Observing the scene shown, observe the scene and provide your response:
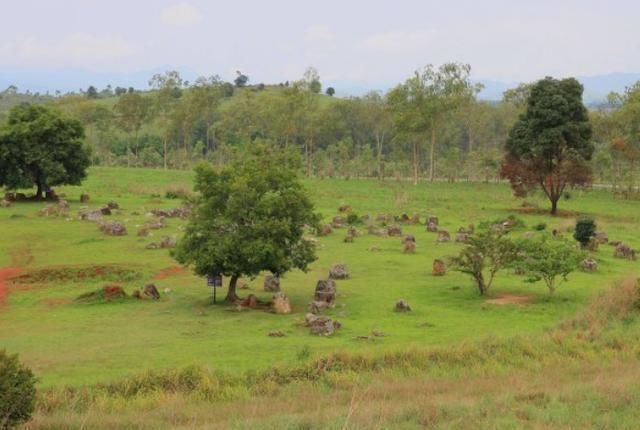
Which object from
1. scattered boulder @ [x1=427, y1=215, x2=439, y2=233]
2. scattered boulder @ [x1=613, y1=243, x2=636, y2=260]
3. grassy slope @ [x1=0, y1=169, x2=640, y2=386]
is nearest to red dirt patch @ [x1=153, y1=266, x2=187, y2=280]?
grassy slope @ [x1=0, y1=169, x2=640, y2=386]

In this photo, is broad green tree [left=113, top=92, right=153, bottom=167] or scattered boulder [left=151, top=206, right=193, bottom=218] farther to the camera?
broad green tree [left=113, top=92, right=153, bottom=167]

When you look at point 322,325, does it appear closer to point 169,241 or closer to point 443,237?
point 169,241

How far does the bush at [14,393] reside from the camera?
39.9 ft

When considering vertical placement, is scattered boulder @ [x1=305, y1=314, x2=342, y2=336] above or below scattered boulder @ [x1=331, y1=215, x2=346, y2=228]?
below

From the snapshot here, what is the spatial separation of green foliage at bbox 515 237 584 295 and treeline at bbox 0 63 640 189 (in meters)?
47.0

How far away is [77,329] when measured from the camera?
21.5m

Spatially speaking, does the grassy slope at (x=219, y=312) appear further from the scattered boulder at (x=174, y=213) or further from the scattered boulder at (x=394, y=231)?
the scattered boulder at (x=174, y=213)

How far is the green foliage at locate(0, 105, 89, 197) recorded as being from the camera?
2050 inches

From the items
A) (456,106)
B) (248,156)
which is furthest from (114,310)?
(456,106)

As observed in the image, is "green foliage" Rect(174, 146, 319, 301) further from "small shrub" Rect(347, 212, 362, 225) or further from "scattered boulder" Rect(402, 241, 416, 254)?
"small shrub" Rect(347, 212, 362, 225)

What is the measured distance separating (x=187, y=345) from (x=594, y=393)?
33.4 ft

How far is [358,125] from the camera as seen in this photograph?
121875mm

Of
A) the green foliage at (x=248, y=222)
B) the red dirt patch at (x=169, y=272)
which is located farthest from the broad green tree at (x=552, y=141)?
the green foliage at (x=248, y=222)

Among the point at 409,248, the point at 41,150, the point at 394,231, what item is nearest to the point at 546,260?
the point at 409,248
